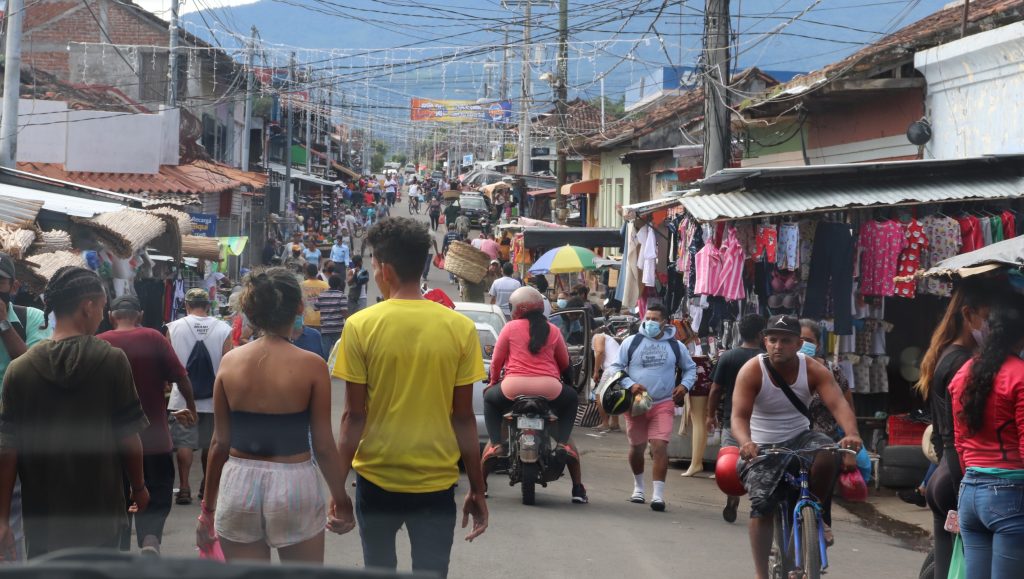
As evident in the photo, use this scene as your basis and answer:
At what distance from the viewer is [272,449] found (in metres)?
→ 4.74

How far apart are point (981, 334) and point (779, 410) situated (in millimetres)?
1729

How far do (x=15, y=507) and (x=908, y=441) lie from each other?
28.4 ft

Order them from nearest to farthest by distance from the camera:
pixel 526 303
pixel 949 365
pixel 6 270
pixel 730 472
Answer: pixel 949 365, pixel 6 270, pixel 730 472, pixel 526 303

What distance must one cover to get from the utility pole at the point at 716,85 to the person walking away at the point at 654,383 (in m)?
4.71

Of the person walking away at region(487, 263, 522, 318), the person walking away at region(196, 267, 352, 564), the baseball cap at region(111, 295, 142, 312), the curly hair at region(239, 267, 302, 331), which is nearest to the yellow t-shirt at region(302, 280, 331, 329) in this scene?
the person walking away at region(487, 263, 522, 318)

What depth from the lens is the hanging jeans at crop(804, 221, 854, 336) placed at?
450 inches

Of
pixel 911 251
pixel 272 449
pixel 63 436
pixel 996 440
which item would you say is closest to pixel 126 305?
pixel 63 436

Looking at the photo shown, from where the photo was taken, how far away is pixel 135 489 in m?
5.30

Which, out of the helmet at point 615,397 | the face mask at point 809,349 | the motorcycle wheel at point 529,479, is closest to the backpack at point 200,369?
the motorcycle wheel at point 529,479

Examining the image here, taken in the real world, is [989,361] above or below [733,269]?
below

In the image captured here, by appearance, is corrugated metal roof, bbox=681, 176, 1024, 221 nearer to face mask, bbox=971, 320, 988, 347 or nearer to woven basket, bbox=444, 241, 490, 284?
face mask, bbox=971, 320, 988, 347

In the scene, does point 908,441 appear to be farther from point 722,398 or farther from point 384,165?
point 384,165

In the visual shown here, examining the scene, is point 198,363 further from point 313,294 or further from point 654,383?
point 313,294

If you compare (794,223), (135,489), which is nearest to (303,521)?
(135,489)
